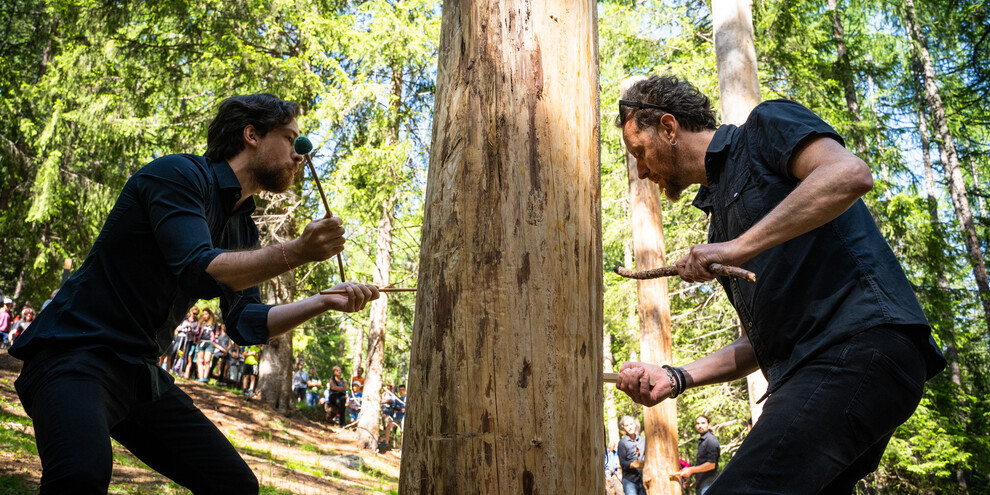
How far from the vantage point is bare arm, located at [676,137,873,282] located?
5.96 ft

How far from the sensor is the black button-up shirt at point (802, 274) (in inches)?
74.2

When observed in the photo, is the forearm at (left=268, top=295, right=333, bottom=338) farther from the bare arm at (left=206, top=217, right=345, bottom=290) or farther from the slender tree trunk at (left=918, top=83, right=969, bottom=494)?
the slender tree trunk at (left=918, top=83, right=969, bottom=494)

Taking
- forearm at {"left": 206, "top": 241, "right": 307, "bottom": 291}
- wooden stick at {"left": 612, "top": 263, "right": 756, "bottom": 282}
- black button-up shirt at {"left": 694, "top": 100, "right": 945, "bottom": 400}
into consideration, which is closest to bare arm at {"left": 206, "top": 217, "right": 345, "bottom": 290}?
forearm at {"left": 206, "top": 241, "right": 307, "bottom": 291}

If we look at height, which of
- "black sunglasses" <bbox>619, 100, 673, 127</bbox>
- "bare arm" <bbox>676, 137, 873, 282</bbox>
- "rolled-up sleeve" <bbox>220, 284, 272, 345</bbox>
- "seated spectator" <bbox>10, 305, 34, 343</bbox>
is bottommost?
"rolled-up sleeve" <bbox>220, 284, 272, 345</bbox>

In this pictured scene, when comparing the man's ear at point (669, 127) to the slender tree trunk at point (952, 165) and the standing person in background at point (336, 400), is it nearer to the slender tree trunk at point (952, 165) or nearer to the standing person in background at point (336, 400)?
the standing person in background at point (336, 400)

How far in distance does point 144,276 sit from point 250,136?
742 millimetres

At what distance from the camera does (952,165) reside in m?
19.0

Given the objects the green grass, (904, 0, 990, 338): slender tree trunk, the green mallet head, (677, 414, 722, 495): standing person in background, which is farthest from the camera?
(904, 0, 990, 338): slender tree trunk

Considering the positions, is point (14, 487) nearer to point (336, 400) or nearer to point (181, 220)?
point (181, 220)

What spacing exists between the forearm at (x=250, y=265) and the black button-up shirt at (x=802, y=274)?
1537 mm

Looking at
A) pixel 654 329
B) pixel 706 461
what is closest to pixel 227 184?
pixel 654 329

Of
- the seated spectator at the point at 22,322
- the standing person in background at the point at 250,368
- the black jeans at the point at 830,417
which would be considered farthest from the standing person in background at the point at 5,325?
the black jeans at the point at 830,417

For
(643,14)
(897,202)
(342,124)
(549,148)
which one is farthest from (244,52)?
(897,202)

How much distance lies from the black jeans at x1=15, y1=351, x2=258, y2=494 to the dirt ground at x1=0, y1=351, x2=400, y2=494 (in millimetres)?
3517
